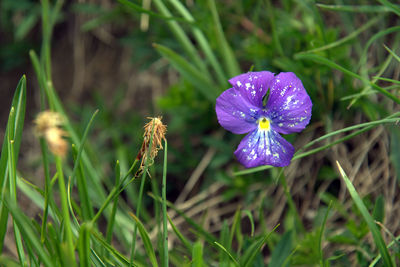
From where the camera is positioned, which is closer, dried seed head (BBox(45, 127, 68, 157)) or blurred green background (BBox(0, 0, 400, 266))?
dried seed head (BBox(45, 127, 68, 157))

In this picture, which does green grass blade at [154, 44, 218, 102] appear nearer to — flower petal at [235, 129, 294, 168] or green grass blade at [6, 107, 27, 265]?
flower petal at [235, 129, 294, 168]

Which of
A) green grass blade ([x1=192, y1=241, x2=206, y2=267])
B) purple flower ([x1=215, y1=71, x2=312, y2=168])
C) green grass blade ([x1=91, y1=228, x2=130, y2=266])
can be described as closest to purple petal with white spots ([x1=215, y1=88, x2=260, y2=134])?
purple flower ([x1=215, y1=71, x2=312, y2=168])

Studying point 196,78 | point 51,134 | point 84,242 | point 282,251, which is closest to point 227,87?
point 196,78

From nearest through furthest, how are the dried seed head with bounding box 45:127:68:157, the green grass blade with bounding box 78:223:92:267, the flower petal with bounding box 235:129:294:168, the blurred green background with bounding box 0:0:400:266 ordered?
1. the dried seed head with bounding box 45:127:68:157
2. the green grass blade with bounding box 78:223:92:267
3. the flower petal with bounding box 235:129:294:168
4. the blurred green background with bounding box 0:0:400:266

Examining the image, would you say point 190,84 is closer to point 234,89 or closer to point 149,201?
point 149,201

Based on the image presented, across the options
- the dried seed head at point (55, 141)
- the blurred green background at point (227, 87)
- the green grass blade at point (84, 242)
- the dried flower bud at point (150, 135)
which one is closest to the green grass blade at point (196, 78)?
the blurred green background at point (227, 87)

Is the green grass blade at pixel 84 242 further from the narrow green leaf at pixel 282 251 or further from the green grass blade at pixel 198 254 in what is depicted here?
the narrow green leaf at pixel 282 251
